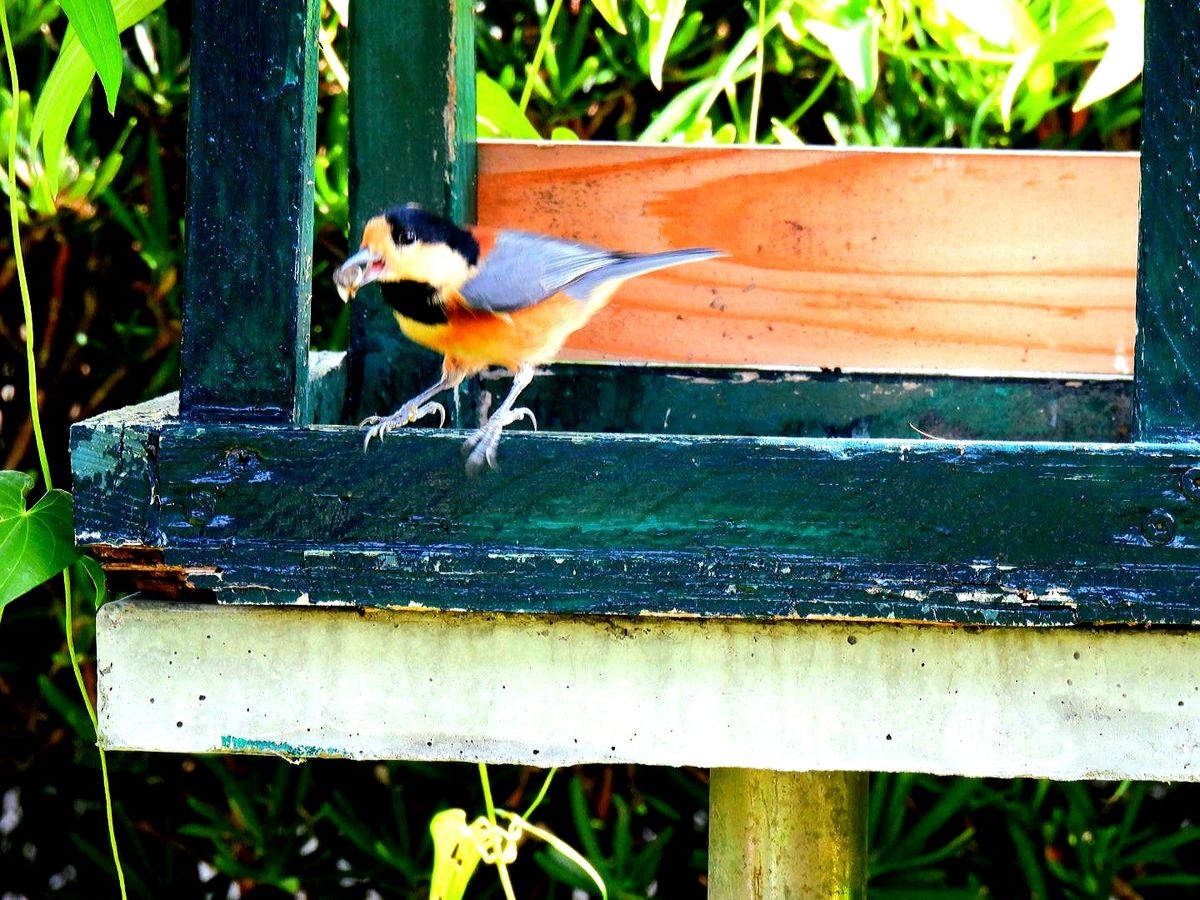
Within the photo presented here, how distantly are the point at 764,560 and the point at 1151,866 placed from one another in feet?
4.32

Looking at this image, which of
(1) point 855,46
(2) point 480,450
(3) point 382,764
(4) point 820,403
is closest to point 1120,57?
(1) point 855,46

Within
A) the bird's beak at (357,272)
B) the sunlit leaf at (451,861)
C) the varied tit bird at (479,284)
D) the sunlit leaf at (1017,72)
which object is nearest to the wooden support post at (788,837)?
the sunlit leaf at (451,861)

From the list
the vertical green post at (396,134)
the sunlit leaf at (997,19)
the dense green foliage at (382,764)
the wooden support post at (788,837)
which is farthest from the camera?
the dense green foliage at (382,764)

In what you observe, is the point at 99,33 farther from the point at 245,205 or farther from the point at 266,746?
the point at 266,746

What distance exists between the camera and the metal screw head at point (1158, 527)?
0.71 meters

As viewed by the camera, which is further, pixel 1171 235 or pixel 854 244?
pixel 854 244

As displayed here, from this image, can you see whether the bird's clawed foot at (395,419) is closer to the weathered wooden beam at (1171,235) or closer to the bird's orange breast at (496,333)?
the bird's orange breast at (496,333)

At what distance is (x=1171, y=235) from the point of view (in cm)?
74

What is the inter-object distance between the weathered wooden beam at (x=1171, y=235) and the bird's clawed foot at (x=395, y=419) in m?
0.39

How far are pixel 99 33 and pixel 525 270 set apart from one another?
35 cm

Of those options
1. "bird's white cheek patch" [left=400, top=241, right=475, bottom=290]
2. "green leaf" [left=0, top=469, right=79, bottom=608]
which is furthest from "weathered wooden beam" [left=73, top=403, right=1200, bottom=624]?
"bird's white cheek patch" [left=400, top=241, right=475, bottom=290]

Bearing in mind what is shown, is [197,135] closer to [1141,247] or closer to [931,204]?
[1141,247]

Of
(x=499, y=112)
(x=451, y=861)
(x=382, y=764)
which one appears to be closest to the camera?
(x=451, y=861)

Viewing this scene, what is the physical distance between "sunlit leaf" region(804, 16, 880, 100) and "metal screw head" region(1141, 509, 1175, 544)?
2.42ft
